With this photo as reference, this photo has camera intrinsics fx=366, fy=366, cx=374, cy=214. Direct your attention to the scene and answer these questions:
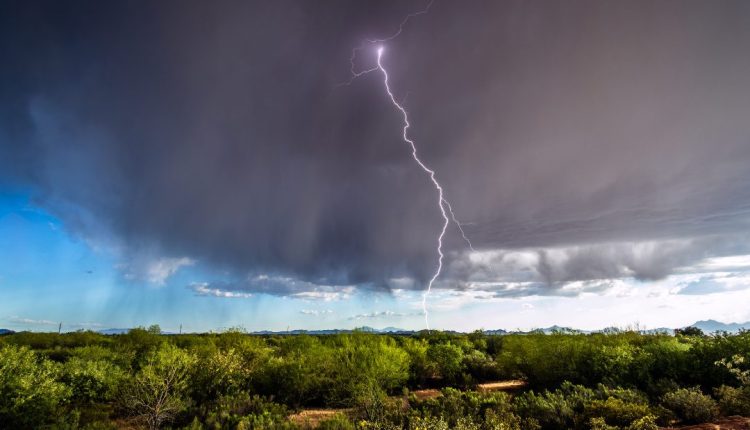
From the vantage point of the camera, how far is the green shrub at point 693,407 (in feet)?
46.3

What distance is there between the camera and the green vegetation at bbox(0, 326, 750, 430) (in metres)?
14.9

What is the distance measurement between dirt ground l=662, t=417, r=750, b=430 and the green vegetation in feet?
2.30

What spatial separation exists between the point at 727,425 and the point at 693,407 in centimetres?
168

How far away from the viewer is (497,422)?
13.8 meters

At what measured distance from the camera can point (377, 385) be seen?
20109mm

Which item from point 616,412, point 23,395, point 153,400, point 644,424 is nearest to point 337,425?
point 153,400

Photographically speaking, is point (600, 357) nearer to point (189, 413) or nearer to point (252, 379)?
point (252, 379)

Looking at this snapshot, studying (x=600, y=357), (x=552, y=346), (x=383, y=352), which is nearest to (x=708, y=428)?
(x=600, y=357)

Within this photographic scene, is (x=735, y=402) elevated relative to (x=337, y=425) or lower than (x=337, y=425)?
elevated

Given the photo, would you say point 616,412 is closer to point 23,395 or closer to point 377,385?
point 377,385

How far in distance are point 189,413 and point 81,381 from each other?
402 inches

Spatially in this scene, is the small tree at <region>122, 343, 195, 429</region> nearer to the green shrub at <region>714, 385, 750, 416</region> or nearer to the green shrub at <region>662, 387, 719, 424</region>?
the green shrub at <region>662, 387, 719, 424</region>

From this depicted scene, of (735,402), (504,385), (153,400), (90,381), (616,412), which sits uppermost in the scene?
(90,381)

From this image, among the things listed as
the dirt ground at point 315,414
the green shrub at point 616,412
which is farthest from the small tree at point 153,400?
the green shrub at point 616,412
